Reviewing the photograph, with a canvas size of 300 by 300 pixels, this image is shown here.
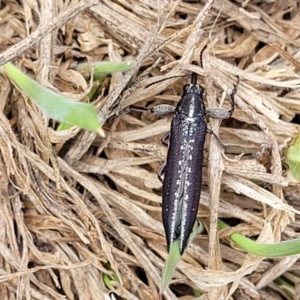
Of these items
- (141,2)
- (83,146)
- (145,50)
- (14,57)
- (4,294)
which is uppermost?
(141,2)

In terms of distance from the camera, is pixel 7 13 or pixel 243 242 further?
pixel 7 13

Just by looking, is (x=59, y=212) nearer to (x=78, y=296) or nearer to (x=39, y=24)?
(x=78, y=296)

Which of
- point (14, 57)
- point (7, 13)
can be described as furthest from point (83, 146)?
point (7, 13)

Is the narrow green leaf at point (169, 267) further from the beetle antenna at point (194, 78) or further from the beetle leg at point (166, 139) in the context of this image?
the beetle antenna at point (194, 78)

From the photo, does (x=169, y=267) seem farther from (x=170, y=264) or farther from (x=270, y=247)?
(x=270, y=247)

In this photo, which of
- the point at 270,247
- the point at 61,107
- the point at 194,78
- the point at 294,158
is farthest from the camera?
the point at 194,78

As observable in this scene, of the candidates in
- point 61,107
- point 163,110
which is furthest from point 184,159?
point 61,107
